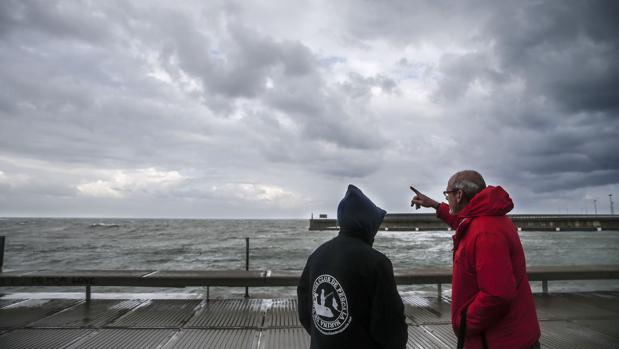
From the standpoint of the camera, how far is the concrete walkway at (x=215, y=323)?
432cm

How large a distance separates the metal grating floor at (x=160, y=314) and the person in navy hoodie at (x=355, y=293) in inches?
145

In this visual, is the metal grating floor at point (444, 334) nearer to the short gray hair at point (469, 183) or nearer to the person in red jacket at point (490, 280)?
the person in red jacket at point (490, 280)

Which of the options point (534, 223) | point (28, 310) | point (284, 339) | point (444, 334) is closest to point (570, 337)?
point (444, 334)

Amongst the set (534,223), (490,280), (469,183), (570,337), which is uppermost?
(469,183)

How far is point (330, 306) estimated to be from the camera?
6.67ft

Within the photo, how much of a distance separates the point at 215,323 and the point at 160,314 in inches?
43.0

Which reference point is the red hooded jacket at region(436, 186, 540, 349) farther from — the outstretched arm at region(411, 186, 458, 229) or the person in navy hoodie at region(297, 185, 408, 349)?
the outstretched arm at region(411, 186, 458, 229)

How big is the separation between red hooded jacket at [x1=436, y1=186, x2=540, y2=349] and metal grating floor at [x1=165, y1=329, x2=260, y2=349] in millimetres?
2858

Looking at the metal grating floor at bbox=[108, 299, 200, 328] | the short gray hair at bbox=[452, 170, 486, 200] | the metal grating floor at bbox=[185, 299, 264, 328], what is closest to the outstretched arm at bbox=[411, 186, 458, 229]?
the short gray hair at bbox=[452, 170, 486, 200]

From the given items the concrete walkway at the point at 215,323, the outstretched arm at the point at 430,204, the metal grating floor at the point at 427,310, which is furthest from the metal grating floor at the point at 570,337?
the outstretched arm at the point at 430,204

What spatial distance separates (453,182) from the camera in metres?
2.46

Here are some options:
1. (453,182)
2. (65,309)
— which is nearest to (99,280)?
(65,309)

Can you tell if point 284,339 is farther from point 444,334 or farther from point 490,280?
point 490,280

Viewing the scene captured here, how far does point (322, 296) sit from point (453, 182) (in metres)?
1.20
